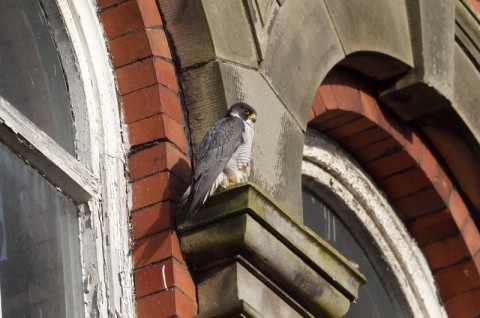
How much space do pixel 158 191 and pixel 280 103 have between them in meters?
0.72

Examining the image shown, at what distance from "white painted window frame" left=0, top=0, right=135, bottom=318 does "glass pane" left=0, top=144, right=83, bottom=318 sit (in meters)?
0.03

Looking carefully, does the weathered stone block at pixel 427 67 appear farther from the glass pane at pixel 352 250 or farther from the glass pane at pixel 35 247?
the glass pane at pixel 35 247

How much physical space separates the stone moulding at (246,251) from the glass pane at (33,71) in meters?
0.47

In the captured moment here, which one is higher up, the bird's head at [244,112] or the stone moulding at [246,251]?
the bird's head at [244,112]

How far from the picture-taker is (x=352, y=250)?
650cm

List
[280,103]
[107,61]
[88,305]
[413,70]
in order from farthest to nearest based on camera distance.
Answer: [413,70]
[280,103]
[107,61]
[88,305]

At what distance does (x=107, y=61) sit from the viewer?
4.98 m

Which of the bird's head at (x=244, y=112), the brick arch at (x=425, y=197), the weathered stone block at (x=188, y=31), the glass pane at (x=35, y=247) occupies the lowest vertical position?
the glass pane at (x=35, y=247)

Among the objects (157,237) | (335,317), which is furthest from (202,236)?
(335,317)

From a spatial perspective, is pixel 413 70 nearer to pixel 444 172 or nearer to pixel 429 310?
pixel 444 172

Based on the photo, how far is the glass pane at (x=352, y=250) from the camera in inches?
248

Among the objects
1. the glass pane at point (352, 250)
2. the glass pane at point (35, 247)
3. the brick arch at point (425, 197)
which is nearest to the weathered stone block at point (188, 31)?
the glass pane at point (35, 247)

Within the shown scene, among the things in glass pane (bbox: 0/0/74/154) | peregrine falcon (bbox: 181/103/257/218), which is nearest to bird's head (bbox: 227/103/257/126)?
peregrine falcon (bbox: 181/103/257/218)

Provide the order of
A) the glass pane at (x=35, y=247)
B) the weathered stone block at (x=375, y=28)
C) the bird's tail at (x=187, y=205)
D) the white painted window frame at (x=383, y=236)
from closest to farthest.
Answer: the glass pane at (x=35, y=247)
the bird's tail at (x=187, y=205)
the weathered stone block at (x=375, y=28)
the white painted window frame at (x=383, y=236)
